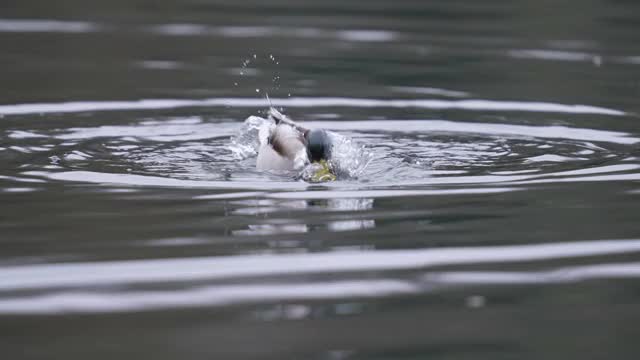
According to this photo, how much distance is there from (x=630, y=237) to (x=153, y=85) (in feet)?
23.6

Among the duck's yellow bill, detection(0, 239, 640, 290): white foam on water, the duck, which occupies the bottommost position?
detection(0, 239, 640, 290): white foam on water

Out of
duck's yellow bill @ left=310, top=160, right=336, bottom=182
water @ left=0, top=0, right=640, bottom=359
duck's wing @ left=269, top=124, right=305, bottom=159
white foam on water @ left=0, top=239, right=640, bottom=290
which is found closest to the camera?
water @ left=0, top=0, right=640, bottom=359

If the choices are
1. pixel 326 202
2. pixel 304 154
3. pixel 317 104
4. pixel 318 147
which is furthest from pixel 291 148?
pixel 317 104

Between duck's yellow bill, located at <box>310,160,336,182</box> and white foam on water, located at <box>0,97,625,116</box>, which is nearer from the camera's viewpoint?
duck's yellow bill, located at <box>310,160,336,182</box>

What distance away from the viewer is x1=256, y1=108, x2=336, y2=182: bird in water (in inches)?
362

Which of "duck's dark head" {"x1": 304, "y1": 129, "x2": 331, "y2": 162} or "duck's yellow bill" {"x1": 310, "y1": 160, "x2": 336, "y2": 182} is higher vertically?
"duck's dark head" {"x1": 304, "y1": 129, "x2": 331, "y2": 162}

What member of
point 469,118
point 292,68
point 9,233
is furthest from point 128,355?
point 292,68

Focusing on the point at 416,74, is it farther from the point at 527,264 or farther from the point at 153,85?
the point at 527,264

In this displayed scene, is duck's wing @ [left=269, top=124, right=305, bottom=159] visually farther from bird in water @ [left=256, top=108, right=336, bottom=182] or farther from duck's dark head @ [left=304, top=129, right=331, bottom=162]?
duck's dark head @ [left=304, top=129, right=331, bottom=162]

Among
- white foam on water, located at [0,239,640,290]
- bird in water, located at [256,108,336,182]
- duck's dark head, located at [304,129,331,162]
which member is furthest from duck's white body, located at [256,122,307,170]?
white foam on water, located at [0,239,640,290]

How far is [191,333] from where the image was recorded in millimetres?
5625

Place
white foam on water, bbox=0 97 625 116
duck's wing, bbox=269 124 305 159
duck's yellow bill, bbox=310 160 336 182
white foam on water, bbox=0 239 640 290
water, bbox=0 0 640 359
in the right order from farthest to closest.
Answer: white foam on water, bbox=0 97 625 116, duck's wing, bbox=269 124 305 159, duck's yellow bill, bbox=310 160 336 182, white foam on water, bbox=0 239 640 290, water, bbox=0 0 640 359

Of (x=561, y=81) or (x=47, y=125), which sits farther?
(x=561, y=81)

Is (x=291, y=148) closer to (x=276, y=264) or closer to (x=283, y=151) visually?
(x=283, y=151)
